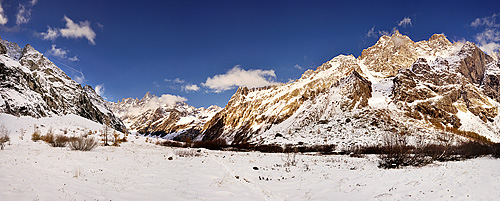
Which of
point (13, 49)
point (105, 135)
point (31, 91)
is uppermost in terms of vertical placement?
point (13, 49)

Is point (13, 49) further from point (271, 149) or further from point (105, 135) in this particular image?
point (271, 149)

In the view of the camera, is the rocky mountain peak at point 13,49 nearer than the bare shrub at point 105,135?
No

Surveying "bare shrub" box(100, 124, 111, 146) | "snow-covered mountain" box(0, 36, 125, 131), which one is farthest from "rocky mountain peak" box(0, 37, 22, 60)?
"bare shrub" box(100, 124, 111, 146)

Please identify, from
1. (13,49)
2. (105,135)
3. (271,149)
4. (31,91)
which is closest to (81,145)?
(105,135)

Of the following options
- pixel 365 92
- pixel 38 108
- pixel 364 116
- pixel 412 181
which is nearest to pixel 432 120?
pixel 365 92

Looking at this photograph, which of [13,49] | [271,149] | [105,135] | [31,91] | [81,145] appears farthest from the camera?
[13,49]

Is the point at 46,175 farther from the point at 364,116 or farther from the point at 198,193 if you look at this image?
the point at 364,116

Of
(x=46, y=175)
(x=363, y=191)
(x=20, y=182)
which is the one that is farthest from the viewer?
(x=363, y=191)

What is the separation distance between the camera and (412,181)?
43.5ft

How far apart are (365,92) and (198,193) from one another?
152566 mm

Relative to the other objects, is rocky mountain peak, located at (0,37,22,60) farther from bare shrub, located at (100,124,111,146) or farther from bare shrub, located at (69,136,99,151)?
bare shrub, located at (69,136,99,151)

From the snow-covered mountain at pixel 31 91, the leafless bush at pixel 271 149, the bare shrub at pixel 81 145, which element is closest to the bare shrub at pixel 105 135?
the snow-covered mountain at pixel 31 91

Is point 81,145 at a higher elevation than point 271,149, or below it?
higher

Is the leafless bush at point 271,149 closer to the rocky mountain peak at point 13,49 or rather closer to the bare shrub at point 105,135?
the bare shrub at point 105,135
